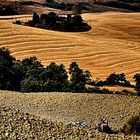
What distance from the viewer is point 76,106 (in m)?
38.9

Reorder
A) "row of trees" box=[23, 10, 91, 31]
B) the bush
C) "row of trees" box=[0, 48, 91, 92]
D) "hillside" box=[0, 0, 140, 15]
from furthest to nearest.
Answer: "hillside" box=[0, 0, 140, 15]
"row of trees" box=[23, 10, 91, 31]
"row of trees" box=[0, 48, 91, 92]
the bush

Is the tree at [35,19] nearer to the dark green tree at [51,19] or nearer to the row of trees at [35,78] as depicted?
the dark green tree at [51,19]

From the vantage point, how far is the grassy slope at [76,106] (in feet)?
119

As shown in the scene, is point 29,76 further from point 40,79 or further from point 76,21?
point 76,21

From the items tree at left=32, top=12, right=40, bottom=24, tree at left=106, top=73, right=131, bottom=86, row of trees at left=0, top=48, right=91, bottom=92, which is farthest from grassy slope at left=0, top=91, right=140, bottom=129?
tree at left=32, top=12, right=40, bottom=24

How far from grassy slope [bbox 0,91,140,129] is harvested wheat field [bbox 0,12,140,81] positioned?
2339cm

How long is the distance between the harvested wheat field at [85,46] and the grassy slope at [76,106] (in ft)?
76.8

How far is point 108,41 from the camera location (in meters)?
93.2

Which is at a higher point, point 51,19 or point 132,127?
point 51,19

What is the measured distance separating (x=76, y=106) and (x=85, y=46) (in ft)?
152

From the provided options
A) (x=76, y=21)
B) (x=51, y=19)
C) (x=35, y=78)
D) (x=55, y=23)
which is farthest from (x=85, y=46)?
(x=35, y=78)

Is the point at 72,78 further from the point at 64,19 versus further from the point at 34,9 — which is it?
the point at 34,9

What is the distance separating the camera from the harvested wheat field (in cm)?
7381

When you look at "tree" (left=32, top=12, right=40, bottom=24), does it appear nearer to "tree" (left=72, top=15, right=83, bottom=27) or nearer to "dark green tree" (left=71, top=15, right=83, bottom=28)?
"dark green tree" (left=71, top=15, right=83, bottom=28)
